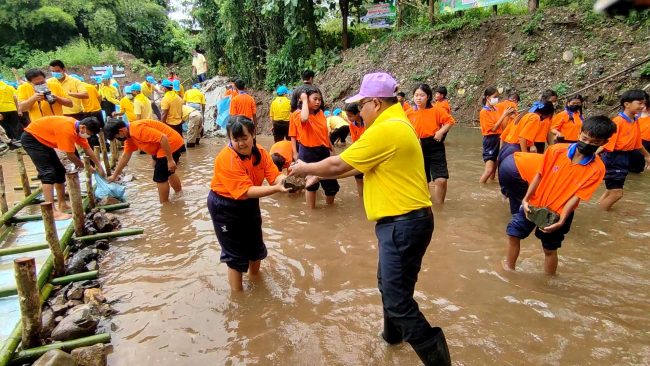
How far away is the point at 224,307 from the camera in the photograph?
3916 mm

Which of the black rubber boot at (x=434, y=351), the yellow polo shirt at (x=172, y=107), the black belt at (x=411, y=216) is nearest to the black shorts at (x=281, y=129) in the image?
the yellow polo shirt at (x=172, y=107)

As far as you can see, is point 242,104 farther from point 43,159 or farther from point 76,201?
point 76,201

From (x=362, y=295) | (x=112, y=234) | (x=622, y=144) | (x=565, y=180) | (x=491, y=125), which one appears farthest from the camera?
(x=491, y=125)

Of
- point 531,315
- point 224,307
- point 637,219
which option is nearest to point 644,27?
point 637,219

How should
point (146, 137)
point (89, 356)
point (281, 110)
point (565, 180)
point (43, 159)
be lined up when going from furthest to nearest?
point (281, 110) → point (146, 137) → point (43, 159) → point (565, 180) → point (89, 356)

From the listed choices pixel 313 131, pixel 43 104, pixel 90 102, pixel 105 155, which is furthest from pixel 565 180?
pixel 90 102

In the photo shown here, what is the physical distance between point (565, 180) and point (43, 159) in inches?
258

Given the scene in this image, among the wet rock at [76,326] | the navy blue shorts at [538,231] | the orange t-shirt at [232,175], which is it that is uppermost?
the orange t-shirt at [232,175]

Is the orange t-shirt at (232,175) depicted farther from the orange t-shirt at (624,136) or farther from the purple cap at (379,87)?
the orange t-shirt at (624,136)

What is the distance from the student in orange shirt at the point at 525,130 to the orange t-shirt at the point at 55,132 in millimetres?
6151

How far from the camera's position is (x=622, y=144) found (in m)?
5.64

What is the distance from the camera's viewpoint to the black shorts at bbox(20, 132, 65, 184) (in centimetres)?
580

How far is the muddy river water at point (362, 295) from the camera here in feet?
10.6

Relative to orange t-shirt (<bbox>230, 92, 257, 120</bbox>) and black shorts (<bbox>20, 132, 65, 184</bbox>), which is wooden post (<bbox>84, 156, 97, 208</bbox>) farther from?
orange t-shirt (<bbox>230, 92, 257, 120</bbox>)
